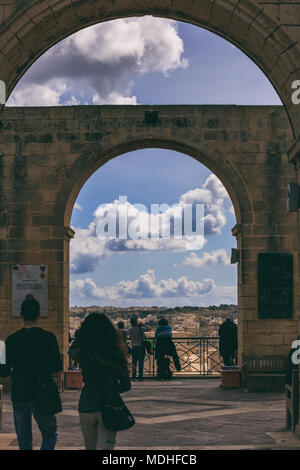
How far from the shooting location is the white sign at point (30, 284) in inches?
539

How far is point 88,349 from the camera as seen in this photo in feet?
Answer: 16.7

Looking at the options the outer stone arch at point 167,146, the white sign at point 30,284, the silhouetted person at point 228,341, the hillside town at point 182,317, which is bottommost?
the hillside town at point 182,317

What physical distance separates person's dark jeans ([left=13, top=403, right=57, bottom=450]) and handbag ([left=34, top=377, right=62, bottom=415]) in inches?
2.1

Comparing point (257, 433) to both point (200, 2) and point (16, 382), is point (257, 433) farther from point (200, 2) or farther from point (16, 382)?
point (200, 2)

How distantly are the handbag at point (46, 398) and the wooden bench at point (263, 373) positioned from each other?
Answer: 8367 millimetres

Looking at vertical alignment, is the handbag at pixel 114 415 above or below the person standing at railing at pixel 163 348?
above

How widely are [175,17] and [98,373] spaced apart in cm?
456

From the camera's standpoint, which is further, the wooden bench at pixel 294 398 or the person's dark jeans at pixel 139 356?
the person's dark jeans at pixel 139 356

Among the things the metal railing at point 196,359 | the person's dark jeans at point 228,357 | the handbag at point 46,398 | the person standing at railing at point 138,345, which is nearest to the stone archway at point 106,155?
the person's dark jeans at point 228,357

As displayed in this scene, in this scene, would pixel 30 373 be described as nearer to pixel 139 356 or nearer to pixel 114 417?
pixel 114 417

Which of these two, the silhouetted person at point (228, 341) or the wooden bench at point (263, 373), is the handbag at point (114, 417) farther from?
the silhouetted person at point (228, 341)

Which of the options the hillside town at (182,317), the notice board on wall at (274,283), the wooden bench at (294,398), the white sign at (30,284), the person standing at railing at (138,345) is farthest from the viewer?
the hillside town at (182,317)

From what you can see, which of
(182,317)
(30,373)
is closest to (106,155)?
(30,373)

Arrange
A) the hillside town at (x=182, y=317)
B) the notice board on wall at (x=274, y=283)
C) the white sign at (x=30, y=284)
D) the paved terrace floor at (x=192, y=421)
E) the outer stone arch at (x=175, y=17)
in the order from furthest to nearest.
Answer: the hillside town at (x=182, y=317)
the white sign at (x=30, y=284)
the notice board on wall at (x=274, y=283)
the paved terrace floor at (x=192, y=421)
the outer stone arch at (x=175, y=17)
